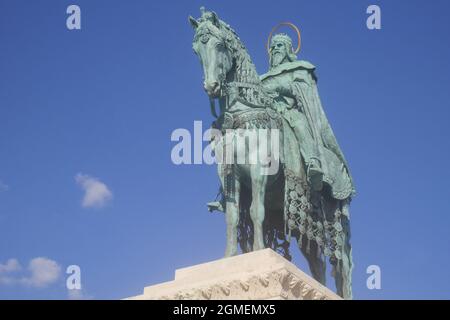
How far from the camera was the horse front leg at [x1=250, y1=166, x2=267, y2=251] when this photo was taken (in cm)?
1769

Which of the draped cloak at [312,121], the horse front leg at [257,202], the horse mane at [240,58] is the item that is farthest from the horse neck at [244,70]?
the horse front leg at [257,202]

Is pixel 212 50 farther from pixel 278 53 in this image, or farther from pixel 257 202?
pixel 278 53

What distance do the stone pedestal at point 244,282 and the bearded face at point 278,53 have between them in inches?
219

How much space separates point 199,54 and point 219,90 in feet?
2.47

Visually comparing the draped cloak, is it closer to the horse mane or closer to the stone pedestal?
the horse mane

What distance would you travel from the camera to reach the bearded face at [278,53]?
20.9 meters

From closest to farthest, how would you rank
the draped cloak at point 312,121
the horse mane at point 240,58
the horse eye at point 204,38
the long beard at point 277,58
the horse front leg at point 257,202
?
the horse front leg at point 257,202, the horse eye at point 204,38, the horse mane at point 240,58, the draped cloak at point 312,121, the long beard at point 277,58

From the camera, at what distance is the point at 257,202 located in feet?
58.5

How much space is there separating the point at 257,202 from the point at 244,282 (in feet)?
7.05

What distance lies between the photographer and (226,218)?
18.2 m

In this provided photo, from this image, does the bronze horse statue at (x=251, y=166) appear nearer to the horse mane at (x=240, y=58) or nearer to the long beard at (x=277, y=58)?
the horse mane at (x=240, y=58)

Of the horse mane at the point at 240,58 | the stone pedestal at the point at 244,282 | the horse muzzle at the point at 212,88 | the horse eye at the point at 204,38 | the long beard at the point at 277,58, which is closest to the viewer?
the stone pedestal at the point at 244,282
